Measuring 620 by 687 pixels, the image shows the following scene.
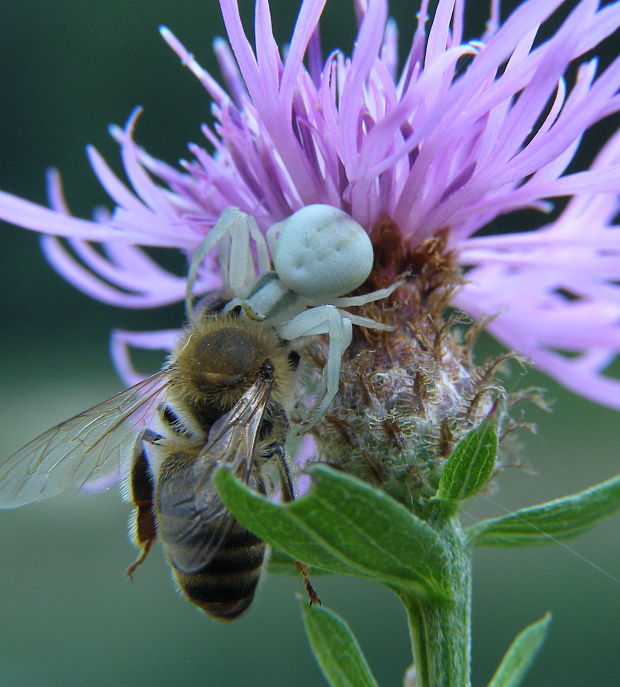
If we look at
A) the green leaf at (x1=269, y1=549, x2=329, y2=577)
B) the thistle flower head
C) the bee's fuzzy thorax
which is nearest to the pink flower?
the thistle flower head

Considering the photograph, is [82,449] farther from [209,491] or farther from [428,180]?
[428,180]

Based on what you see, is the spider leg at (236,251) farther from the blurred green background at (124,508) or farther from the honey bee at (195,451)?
the blurred green background at (124,508)

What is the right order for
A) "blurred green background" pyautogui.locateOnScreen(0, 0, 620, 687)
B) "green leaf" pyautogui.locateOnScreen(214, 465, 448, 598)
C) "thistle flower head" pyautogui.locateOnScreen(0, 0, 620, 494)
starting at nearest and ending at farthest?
1. "green leaf" pyautogui.locateOnScreen(214, 465, 448, 598)
2. "thistle flower head" pyautogui.locateOnScreen(0, 0, 620, 494)
3. "blurred green background" pyautogui.locateOnScreen(0, 0, 620, 687)

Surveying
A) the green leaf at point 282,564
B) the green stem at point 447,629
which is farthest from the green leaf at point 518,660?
the green leaf at point 282,564

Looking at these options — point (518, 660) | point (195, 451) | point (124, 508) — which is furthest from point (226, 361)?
point (124, 508)

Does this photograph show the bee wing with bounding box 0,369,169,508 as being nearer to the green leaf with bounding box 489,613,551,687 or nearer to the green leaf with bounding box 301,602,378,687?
the green leaf with bounding box 301,602,378,687
